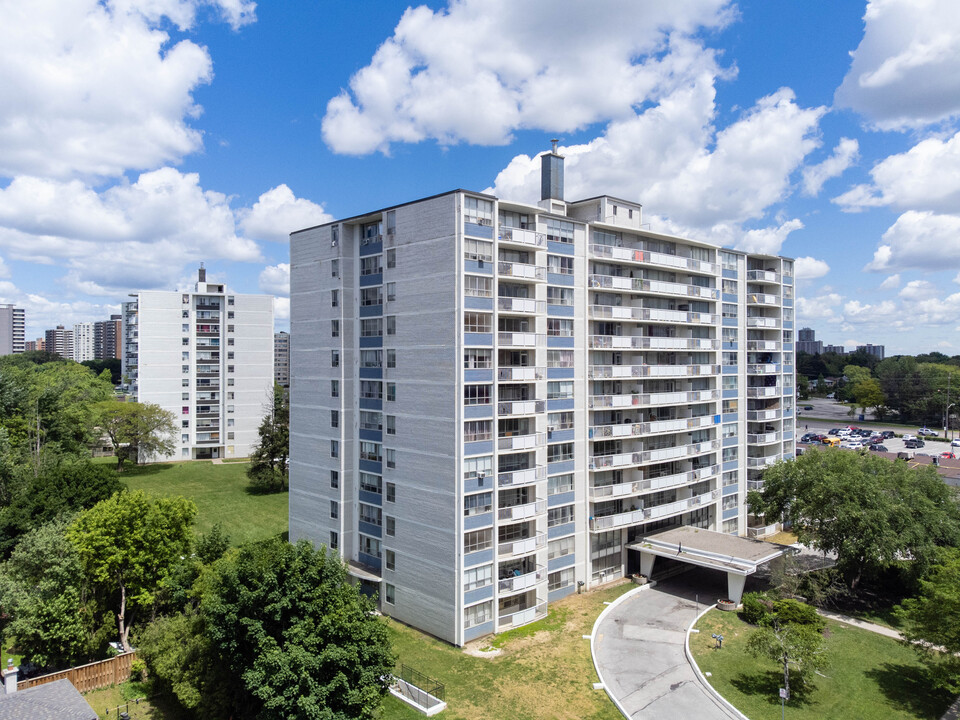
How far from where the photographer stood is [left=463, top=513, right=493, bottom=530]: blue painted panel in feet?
122

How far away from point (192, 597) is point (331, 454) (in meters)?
13.7

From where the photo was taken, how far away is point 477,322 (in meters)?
38.3

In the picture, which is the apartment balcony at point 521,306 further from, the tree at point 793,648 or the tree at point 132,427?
the tree at point 132,427

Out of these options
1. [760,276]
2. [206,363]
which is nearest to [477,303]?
[760,276]

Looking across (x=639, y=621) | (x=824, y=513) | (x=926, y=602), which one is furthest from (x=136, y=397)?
(x=926, y=602)

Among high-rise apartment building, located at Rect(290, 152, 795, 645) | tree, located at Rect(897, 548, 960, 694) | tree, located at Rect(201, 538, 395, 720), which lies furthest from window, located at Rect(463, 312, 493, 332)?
tree, located at Rect(897, 548, 960, 694)

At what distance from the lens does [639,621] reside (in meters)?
40.4

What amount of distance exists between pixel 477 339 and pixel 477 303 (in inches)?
91.7

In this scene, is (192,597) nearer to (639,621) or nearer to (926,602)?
(639,621)

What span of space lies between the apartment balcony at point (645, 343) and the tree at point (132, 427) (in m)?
71.6

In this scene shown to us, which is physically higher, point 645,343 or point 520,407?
point 645,343

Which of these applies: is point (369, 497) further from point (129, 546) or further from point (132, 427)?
point (132, 427)

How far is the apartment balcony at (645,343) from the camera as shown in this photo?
4584 cm

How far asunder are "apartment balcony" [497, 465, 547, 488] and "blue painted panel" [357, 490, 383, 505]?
9.59 meters
